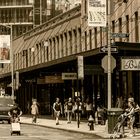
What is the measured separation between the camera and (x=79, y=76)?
34.1 m

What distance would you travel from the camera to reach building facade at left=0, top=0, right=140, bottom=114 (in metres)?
38.2

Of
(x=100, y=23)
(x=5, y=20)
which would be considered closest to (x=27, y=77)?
(x=100, y=23)

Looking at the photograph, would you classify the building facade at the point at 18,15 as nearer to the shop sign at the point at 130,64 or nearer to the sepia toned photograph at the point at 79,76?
the sepia toned photograph at the point at 79,76

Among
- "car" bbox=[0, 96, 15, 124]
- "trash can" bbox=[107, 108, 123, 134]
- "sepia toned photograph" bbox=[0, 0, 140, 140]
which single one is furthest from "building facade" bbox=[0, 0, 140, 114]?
"car" bbox=[0, 96, 15, 124]

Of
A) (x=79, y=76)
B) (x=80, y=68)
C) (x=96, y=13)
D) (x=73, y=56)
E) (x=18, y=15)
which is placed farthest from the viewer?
(x=18, y=15)

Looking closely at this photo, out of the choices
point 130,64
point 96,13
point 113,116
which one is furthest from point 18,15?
point 96,13

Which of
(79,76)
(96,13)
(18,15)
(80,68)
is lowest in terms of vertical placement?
(79,76)

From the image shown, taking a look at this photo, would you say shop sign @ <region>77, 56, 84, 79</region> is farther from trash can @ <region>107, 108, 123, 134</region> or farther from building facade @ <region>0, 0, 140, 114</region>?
trash can @ <region>107, 108, 123, 134</region>

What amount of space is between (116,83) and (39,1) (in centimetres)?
6773

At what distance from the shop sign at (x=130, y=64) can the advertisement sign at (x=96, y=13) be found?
88.3 inches

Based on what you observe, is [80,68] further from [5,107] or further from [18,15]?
A: [18,15]

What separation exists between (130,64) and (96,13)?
10.1ft

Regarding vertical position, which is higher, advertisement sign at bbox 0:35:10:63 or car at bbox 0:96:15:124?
advertisement sign at bbox 0:35:10:63

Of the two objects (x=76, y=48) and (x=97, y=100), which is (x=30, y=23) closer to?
(x=76, y=48)
